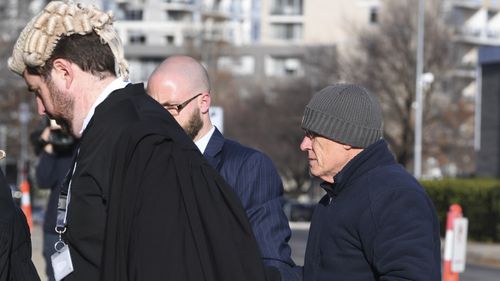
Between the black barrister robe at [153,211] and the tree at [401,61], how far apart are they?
49770 mm

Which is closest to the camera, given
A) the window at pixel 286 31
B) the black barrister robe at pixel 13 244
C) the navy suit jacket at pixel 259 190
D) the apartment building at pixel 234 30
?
the black barrister robe at pixel 13 244

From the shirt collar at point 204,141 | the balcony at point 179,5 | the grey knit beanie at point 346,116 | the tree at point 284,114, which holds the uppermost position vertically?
the grey knit beanie at point 346,116

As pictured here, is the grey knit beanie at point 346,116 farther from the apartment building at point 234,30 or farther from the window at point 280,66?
the window at point 280,66

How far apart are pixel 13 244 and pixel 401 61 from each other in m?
50.6

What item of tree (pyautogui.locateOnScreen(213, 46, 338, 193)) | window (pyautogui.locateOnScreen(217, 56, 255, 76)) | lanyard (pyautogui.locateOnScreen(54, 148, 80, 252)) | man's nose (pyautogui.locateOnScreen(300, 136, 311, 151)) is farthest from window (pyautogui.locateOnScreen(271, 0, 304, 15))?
lanyard (pyautogui.locateOnScreen(54, 148, 80, 252))

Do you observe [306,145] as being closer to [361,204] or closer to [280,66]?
[361,204]

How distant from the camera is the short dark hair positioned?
351cm

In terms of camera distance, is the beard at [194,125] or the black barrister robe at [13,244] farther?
the beard at [194,125]

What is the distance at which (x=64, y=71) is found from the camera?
3543mm

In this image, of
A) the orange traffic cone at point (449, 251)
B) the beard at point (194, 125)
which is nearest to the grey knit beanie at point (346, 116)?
the beard at point (194, 125)

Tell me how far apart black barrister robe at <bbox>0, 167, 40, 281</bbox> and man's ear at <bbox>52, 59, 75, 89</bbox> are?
0.57 meters

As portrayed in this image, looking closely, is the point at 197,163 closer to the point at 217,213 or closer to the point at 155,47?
the point at 217,213

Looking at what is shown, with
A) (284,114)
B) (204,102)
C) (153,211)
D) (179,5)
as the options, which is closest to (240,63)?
(179,5)

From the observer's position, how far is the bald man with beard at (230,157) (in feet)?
16.8
